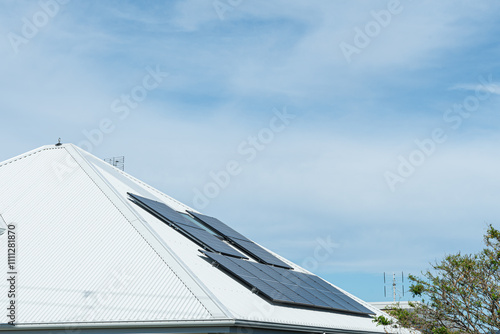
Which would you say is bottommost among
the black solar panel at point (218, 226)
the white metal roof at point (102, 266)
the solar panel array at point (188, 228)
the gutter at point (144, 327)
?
the gutter at point (144, 327)

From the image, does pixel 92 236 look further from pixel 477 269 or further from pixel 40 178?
pixel 477 269

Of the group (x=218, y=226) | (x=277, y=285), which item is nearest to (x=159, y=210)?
(x=218, y=226)

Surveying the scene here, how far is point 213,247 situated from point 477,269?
11.2 meters

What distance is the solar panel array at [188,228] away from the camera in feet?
91.1

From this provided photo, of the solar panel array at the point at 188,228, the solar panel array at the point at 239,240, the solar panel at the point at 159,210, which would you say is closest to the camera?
the solar panel array at the point at 188,228

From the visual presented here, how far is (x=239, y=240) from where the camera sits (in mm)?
33250

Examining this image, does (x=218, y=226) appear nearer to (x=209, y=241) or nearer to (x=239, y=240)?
(x=239, y=240)

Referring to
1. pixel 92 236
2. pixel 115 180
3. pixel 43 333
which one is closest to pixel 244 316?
pixel 43 333

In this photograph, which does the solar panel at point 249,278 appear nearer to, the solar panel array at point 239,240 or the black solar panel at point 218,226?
the solar panel array at point 239,240

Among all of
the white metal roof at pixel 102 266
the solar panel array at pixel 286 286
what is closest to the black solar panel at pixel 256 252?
the solar panel array at pixel 286 286

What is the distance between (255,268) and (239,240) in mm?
5564

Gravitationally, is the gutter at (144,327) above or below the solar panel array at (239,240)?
below

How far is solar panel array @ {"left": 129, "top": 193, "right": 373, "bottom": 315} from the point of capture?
2506 cm

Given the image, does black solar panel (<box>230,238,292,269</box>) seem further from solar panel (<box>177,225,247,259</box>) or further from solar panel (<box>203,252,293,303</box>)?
solar panel (<box>203,252,293,303</box>)
